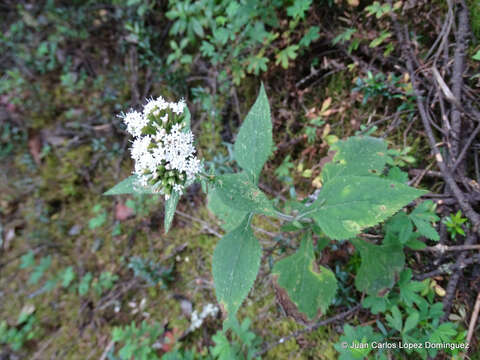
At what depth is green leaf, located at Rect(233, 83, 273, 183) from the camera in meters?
1.67

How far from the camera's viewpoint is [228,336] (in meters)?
2.47

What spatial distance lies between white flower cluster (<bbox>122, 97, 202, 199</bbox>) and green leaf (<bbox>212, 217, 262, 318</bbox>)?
1.40 feet

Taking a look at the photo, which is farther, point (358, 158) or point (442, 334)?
point (358, 158)

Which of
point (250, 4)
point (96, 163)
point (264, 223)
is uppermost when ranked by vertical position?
point (250, 4)

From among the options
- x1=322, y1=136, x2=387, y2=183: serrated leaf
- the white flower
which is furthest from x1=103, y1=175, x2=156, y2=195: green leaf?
x1=322, y1=136, x2=387, y2=183: serrated leaf

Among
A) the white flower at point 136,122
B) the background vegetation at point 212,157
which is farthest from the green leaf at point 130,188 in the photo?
the background vegetation at point 212,157

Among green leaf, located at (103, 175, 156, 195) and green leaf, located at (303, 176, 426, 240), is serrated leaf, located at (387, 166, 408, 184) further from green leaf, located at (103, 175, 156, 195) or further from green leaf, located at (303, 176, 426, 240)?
green leaf, located at (103, 175, 156, 195)

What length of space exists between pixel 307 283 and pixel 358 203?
2.34 ft

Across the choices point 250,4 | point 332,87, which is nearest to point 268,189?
point 332,87

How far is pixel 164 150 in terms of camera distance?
5.01ft

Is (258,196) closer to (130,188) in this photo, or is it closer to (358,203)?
(358,203)

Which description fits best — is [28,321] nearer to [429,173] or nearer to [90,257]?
[90,257]

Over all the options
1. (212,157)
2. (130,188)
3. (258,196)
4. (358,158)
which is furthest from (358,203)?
(212,157)

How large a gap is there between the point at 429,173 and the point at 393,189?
972mm
